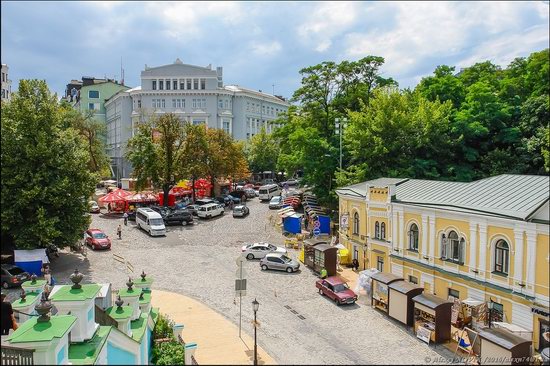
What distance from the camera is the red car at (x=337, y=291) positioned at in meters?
19.7

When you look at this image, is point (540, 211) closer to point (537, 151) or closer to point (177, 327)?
point (537, 151)

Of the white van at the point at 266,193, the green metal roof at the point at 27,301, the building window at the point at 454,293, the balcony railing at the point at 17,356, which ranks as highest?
the white van at the point at 266,193

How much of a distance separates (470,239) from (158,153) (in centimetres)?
3161

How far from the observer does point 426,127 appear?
31062 millimetres

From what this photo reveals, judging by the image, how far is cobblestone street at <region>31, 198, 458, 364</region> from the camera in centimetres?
1457

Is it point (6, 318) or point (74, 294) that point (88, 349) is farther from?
point (6, 318)

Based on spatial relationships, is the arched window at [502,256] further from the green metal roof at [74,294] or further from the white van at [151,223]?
the white van at [151,223]

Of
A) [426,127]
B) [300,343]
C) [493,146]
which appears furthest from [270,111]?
[300,343]

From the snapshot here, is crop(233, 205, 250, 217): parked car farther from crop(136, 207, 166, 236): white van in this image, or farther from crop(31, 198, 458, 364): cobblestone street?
crop(136, 207, 166, 236): white van

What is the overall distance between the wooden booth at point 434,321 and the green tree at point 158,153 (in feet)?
101

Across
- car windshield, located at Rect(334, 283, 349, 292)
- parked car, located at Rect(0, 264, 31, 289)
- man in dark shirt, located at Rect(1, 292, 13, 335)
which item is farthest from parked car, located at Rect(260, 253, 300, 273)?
man in dark shirt, located at Rect(1, 292, 13, 335)

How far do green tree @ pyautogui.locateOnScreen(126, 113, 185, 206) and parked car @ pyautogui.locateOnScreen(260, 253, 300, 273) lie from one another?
19756 millimetres

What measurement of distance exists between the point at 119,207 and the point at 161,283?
75.4ft

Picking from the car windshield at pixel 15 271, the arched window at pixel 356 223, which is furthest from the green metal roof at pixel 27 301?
the arched window at pixel 356 223
